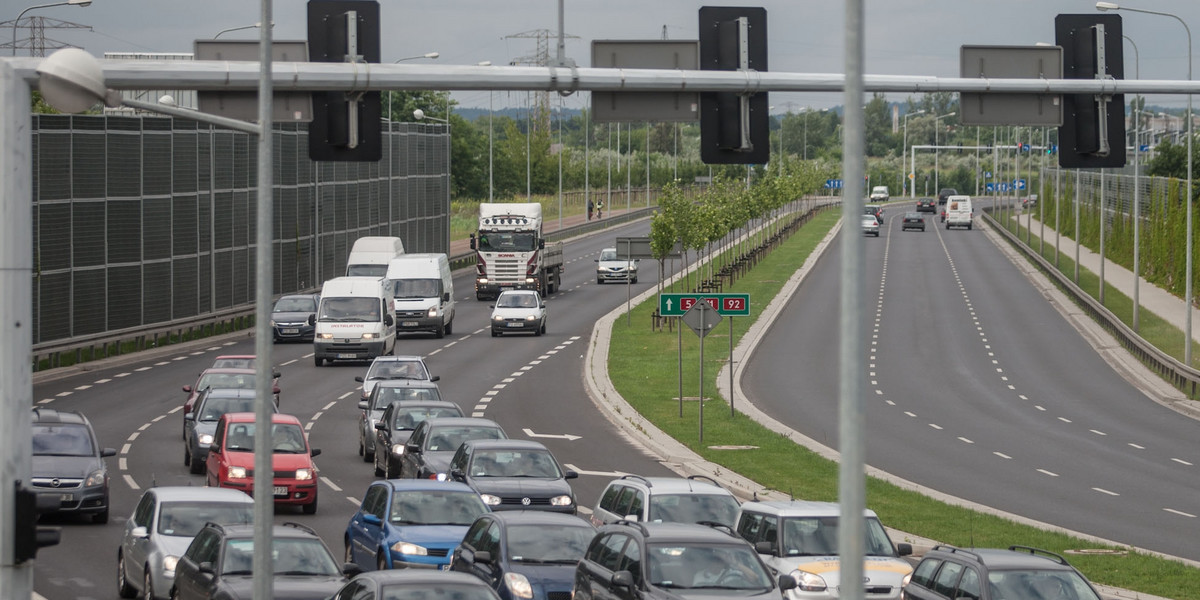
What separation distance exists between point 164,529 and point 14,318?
8216mm

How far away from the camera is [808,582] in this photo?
1761 cm

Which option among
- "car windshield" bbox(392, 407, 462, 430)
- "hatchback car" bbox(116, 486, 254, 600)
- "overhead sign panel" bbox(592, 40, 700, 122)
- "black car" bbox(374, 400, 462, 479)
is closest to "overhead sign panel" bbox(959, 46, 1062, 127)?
"overhead sign panel" bbox(592, 40, 700, 122)

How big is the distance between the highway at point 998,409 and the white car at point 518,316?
8700 millimetres

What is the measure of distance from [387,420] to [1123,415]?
22.8 metres

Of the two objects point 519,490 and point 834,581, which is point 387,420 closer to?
point 519,490

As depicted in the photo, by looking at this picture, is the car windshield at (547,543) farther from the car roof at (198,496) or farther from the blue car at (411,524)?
the car roof at (198,496)

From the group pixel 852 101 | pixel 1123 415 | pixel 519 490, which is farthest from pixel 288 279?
pixel 852 101

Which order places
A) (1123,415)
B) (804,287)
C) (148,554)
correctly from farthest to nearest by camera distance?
1. (804,287)
2. (1123,415)
3. (148,554)

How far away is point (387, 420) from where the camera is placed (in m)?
29.4

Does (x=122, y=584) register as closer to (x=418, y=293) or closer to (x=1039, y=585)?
(x=1039, y=585)

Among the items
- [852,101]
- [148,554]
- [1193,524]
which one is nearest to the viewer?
[852,101]

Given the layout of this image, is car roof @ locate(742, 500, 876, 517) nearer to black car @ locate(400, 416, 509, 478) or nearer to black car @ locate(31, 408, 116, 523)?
black car @ locate(400, 416, 509, 478)

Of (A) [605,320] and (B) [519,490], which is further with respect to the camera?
(A) [605,320]

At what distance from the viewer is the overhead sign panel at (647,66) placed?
1498 centimetres
